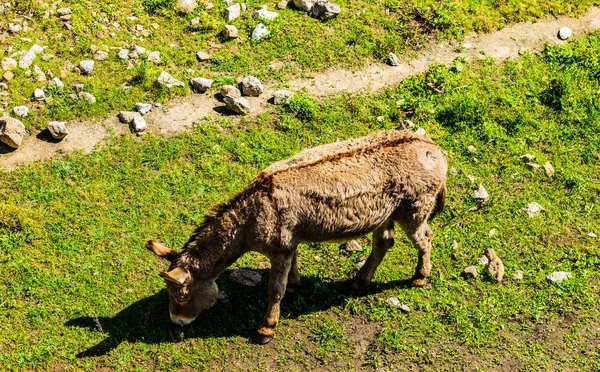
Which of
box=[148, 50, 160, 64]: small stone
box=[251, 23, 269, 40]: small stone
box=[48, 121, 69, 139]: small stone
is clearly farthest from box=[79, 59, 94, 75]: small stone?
box=[251, 23, 269, 40]: small stone

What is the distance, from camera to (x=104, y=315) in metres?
8.12

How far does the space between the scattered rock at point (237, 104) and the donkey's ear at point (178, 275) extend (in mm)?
4148

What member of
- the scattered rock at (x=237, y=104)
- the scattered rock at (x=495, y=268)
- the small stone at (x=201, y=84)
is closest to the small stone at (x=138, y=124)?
the small stone at (x=201, y=84)

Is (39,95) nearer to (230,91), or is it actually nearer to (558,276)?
(230,91)

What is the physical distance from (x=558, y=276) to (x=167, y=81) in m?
7.60

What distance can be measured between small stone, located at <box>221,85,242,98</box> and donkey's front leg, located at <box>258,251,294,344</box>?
14.0ft

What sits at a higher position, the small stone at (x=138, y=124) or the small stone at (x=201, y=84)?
the small stone at (x=201, y=84)

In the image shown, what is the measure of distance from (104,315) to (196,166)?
119 inches

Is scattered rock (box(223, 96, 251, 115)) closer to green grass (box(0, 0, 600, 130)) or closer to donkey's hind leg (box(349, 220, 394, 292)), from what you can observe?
green grass (box(0, 0, 600, 130))

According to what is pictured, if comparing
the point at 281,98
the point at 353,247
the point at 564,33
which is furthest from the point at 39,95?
the point at 564,33

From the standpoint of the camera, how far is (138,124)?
10.2 m

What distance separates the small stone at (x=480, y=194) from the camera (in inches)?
389

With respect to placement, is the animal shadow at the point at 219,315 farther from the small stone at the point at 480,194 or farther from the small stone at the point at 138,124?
the small stone at the point at 138,124

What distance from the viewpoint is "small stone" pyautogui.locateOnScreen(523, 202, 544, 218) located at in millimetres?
9836
